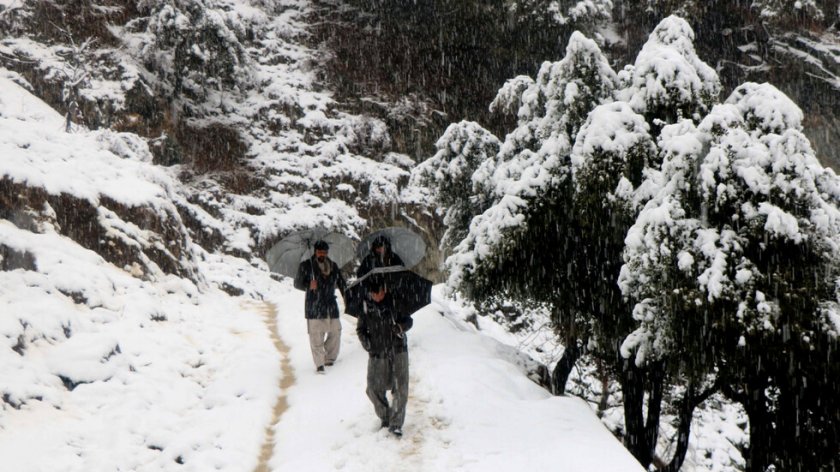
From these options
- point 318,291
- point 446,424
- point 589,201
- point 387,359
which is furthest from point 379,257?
point 589,201

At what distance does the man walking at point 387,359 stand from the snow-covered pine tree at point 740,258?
2.69m

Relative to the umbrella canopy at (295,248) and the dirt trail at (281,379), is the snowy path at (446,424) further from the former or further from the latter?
the umbrella canopy at (295,248)

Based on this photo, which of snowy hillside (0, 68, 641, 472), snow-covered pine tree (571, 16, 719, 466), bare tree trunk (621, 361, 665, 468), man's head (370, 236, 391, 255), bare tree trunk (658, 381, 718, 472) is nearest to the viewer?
snowy hillside (0, 68, 641, 472)

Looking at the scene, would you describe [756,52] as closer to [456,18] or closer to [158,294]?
[456,18]

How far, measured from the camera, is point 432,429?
21.5ft

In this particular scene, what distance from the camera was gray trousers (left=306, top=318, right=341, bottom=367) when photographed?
9.05 meters

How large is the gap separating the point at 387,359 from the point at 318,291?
286 cm

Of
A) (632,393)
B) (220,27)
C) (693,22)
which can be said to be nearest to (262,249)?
(220,27)

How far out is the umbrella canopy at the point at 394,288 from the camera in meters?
6.55

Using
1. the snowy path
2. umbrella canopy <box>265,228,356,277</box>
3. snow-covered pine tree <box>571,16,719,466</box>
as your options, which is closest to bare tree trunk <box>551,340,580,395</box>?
snow-covered pine tree <box>571,16,719,466</box>

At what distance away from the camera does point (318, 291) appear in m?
9.00

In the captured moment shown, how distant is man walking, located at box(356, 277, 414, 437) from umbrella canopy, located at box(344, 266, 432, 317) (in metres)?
0.09

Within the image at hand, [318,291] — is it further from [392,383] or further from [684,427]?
[684,427]

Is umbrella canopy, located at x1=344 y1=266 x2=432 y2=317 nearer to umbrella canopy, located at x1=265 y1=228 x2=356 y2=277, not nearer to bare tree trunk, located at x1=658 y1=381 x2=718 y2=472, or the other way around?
umbrella canopy, located at x1=265 y1=228 x2=356 y2=277
